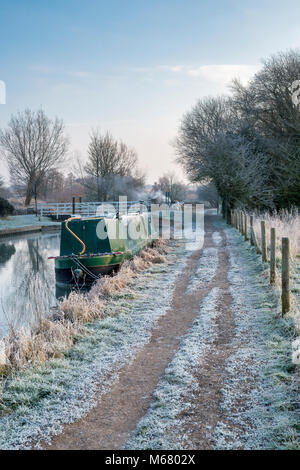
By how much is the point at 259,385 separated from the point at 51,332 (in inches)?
117

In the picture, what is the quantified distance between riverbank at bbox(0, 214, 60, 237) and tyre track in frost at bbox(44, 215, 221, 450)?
21.6 meters

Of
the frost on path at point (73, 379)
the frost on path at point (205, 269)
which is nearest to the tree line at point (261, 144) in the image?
the frost on path at point (205, 269)

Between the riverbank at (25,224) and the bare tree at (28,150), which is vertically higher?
the bare tree at (28,150)

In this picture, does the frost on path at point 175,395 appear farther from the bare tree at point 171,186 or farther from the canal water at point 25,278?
the bare tree at point 171,186

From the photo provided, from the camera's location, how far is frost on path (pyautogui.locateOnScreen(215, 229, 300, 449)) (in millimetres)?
3213

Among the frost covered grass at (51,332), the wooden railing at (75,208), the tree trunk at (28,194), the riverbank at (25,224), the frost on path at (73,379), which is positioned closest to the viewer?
the frost on path at (73,379)

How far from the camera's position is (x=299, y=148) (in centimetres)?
2362

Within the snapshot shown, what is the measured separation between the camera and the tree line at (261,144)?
24000 mm

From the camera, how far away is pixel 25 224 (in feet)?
97.3

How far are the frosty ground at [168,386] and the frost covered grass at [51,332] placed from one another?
0.65 ft

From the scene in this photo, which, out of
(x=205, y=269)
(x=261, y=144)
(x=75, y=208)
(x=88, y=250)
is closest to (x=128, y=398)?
(x=205, y=269)

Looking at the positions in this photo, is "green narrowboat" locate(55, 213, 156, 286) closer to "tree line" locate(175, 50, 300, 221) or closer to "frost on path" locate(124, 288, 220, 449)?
"frost on path" locate(124, 288, 220, 449)
